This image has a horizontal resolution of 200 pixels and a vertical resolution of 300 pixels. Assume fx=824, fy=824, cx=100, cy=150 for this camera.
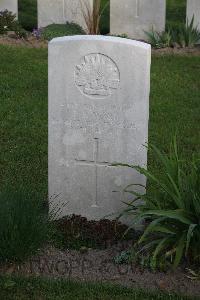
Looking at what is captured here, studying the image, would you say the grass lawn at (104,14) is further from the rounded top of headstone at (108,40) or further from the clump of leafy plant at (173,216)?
the clump of leafy plant at (173,216)

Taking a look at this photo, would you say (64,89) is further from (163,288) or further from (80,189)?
(163,288)

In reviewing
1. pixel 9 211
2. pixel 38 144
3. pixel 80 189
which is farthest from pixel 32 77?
pixel 9 211

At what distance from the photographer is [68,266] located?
226 inches

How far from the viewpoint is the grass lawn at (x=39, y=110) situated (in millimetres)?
7707

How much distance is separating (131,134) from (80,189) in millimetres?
629

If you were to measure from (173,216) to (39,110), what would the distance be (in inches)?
165

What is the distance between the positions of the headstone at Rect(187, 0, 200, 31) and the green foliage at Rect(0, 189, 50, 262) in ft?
25.5

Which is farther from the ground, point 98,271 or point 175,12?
point 175,12

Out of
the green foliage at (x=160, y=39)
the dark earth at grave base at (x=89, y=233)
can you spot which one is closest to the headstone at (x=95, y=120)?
the dark earth at grave base at (x=89, y=233)

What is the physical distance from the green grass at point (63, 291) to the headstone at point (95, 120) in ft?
3.25

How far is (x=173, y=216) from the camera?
5.50 meters

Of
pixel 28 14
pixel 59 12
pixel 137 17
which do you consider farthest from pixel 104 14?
pixel 137 17

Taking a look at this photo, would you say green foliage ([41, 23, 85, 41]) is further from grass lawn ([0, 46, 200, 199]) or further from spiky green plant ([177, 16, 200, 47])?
spiky green plant ([177, 16, 200, 47])

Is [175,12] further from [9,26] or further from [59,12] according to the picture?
[9,26]
